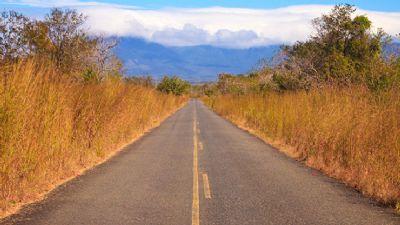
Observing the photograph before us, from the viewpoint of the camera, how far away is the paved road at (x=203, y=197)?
25.0 feet

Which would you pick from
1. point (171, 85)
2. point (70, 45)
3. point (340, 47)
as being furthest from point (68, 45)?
point (171, 85)

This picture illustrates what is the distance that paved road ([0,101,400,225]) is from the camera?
762 centimetres

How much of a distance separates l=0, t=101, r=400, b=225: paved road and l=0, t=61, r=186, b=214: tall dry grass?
0.58m

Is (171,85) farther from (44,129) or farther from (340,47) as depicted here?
(44,129)

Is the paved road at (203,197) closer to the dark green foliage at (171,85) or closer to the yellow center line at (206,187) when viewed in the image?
the yellow center line at (206,187)

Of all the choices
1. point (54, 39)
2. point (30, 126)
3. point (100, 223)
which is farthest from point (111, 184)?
point (54, 39)

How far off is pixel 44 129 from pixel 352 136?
7.72m

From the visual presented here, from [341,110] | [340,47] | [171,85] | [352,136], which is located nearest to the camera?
[352,136]

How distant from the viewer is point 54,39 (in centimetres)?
2966

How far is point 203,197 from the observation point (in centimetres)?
927

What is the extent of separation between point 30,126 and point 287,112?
13935 mm

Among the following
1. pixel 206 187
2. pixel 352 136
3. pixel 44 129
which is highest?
pixel 44 129

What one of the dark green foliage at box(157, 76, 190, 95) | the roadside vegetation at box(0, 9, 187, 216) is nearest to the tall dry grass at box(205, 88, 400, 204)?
the roadside vegetation at box(0, 9, 187, 216)

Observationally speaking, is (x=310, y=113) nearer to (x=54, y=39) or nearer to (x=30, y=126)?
(x=30, y=126)
